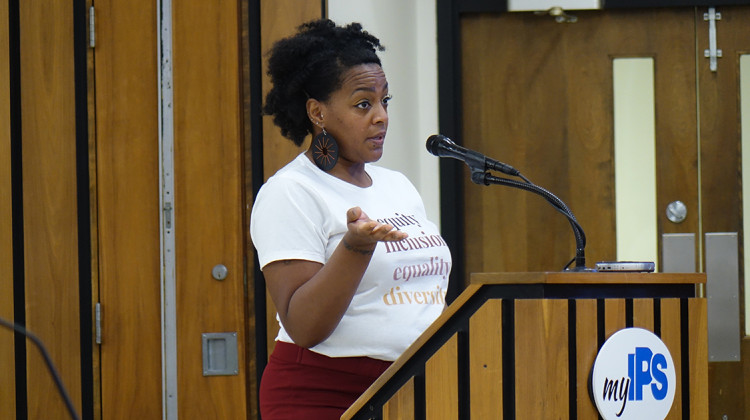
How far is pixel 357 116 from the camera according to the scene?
1997 millimetres

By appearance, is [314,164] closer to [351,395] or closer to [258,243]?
[258,243]

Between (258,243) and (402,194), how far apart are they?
0.40 metres

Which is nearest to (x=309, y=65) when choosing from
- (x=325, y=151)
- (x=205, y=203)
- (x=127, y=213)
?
(x=325, y=151)

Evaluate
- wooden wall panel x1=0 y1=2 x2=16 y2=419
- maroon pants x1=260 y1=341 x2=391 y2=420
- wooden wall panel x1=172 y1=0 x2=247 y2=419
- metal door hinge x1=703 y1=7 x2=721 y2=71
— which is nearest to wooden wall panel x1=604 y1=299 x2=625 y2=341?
maroon pants x1=260 y1=341 x2=391 y2=420

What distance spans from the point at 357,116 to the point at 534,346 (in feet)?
2.35

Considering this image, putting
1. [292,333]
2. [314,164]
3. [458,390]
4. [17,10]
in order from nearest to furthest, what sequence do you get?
[458,390] < [292,333] < [314,164] < [17,10]

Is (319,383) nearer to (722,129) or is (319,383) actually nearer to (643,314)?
(643,314)

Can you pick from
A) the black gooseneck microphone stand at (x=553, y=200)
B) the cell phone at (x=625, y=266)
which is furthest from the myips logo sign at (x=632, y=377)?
the black gooseneck microphone stand at (x=553, y=200)

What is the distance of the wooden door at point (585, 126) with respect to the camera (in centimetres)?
414

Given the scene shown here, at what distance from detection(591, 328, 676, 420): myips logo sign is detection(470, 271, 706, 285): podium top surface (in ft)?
0.28

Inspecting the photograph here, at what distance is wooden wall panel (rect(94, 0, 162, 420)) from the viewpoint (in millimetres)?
3326

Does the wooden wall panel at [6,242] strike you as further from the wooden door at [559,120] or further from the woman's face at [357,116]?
the wooden door at [559,120]

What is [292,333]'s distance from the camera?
5.65ft

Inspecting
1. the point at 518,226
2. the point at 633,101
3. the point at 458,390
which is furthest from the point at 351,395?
the point at 633,101
